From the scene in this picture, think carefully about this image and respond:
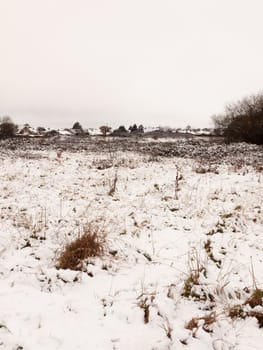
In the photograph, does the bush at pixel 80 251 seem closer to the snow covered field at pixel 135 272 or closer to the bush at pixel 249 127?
the snow covered field at pixel 135 272

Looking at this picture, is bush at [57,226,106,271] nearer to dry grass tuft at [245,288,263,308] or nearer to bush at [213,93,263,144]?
dry grass tuft at [245,288,263,308]

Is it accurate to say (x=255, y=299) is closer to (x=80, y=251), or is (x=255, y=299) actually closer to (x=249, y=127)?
(x=80, y=251)

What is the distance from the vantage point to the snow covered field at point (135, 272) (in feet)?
9.22

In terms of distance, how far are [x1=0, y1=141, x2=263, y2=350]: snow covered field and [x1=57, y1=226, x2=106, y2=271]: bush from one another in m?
0.12

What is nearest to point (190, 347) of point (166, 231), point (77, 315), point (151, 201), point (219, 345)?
point (219, 345)

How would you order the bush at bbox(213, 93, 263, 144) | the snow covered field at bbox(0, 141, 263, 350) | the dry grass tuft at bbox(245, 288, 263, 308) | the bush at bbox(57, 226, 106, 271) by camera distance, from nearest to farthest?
the snow covered field at bbox(0, 141, 263, 350) → the dry grass tuft at bbox(245, 288, 263, 308) → the bush at bbox(57, 226, 106, 271) → the bush at bbox(213, 93, 263, 144)

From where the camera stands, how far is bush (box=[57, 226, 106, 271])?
13.4 ft

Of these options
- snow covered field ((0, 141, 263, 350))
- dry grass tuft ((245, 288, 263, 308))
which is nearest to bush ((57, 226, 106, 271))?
A: snow covered field ((0, 141, 263, 350))

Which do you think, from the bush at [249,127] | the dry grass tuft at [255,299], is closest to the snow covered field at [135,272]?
the dry grass tuft at [255,299]

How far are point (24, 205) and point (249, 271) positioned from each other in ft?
17.2

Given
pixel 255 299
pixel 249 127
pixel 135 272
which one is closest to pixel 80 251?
pixel 135 272

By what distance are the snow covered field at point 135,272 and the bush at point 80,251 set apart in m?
0.12

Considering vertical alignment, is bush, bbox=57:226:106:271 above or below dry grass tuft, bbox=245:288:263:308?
above

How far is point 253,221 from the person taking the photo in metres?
5.97
